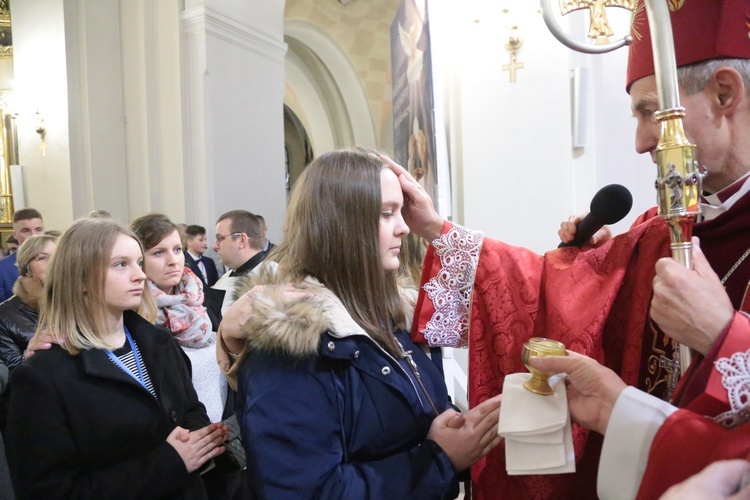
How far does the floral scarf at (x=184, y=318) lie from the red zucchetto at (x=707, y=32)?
237cm

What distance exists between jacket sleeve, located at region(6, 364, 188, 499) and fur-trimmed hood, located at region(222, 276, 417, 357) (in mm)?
757

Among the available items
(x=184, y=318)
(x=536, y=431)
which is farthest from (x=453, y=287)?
(x=184, y=318)

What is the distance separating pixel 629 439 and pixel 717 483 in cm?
20

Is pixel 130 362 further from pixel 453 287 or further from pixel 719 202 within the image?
pixel 719 202

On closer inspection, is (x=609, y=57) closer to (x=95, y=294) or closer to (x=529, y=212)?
(x=529, y=212)

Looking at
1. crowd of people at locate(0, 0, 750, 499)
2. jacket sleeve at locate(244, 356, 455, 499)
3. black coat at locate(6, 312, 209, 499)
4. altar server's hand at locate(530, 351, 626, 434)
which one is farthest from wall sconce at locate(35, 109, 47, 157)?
altar server's hand at locate(530, 351, 626, 434)

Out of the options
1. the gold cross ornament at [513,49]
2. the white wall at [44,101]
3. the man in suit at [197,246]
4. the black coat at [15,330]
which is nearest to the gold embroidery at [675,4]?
the gold cross ornament at [513,49]

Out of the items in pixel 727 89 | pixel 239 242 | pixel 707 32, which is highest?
pixel 707 32

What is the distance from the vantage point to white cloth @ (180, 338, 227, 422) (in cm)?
287

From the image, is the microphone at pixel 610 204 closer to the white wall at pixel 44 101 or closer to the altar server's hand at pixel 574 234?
the altar server's hand at pixel 574 234

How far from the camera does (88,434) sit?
1869 millimetres

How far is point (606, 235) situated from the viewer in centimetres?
177

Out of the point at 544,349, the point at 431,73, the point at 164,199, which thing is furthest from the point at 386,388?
the point at 164,199

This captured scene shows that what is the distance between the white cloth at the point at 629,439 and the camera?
108 cm
